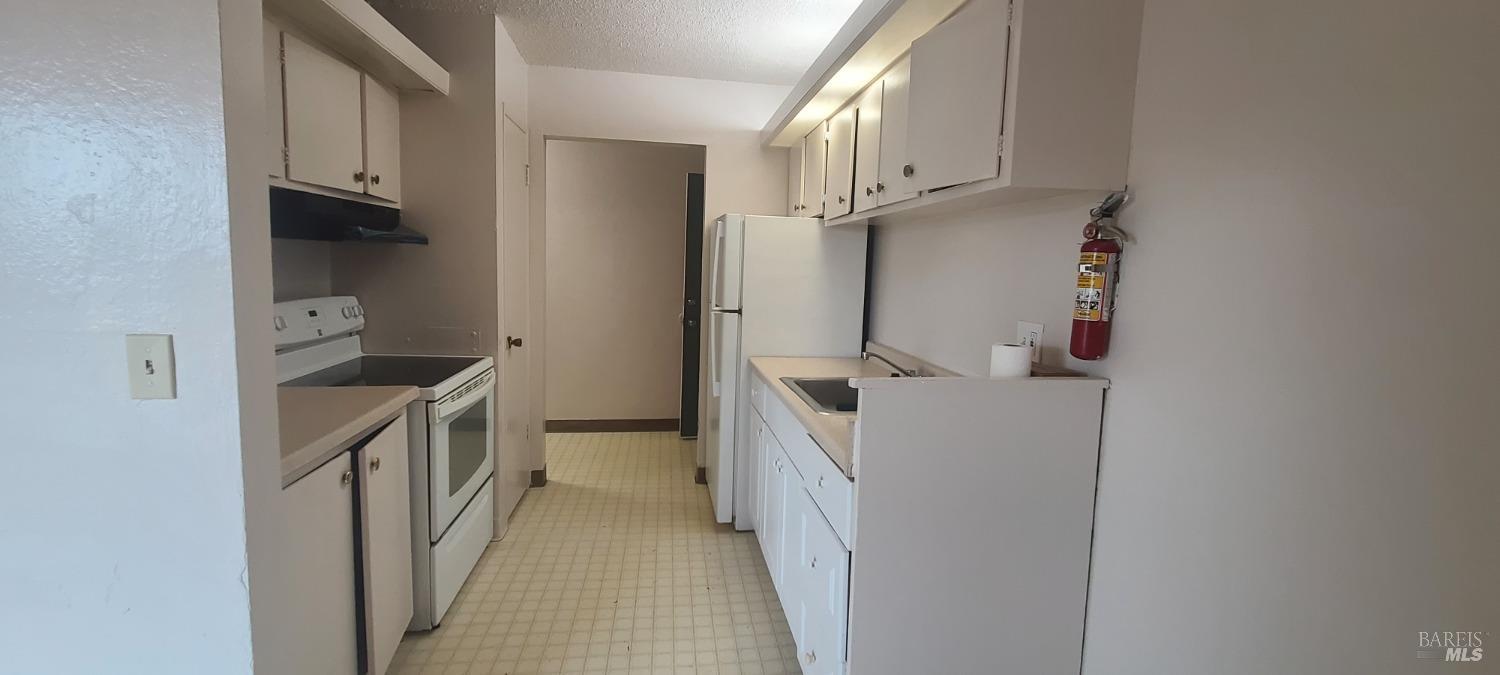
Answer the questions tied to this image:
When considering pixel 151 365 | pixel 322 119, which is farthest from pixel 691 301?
pixel 151 365

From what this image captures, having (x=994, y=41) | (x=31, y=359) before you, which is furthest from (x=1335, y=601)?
(x=31, y=359)

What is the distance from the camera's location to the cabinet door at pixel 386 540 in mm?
1725

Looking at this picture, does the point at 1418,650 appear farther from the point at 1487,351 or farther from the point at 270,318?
the point at 270,318

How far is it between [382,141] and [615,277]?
223cm

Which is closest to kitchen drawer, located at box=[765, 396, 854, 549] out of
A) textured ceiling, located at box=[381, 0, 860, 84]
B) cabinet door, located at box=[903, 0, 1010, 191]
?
cabinet door, located at box=[903, 0, 1010, 191]

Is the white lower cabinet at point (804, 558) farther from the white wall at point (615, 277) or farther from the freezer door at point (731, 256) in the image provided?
the white wall at point (615, 277)

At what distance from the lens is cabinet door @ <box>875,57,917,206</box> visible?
6.38 feet

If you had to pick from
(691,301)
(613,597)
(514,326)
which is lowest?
(613,597)

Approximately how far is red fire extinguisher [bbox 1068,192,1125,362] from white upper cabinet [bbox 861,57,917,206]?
53 centimetres

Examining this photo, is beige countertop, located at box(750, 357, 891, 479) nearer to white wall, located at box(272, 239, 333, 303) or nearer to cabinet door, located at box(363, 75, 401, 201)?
cabinet door, located at box(363, 75, 401, 201)

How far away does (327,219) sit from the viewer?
2.25 meters

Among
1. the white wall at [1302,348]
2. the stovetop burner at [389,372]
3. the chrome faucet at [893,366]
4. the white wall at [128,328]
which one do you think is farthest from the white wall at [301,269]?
the white wall at [1302,348]

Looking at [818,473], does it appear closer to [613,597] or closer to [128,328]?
[613,597]

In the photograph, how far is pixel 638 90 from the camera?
3.53 meters
